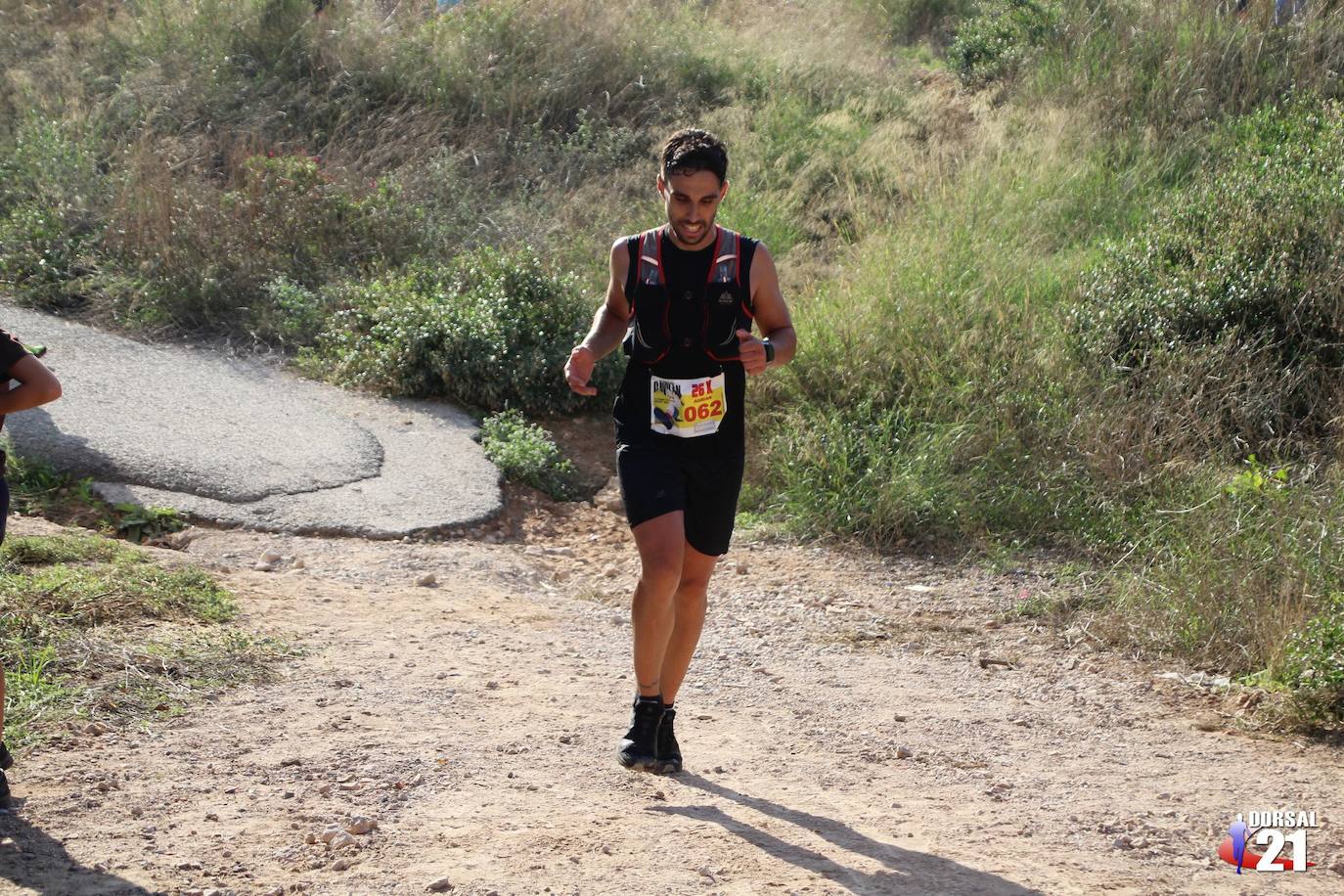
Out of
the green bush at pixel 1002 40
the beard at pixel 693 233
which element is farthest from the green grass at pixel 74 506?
the green bush at pixel 1002 40

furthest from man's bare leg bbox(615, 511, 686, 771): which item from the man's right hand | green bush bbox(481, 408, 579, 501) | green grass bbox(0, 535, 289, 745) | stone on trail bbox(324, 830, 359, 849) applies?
green bush bbox(481, 408, 579, 501)

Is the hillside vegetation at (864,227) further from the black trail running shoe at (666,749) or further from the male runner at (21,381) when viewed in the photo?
the male runner at (21,381)

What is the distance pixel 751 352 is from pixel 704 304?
8.7 inches

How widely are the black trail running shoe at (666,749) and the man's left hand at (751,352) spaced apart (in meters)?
1.12

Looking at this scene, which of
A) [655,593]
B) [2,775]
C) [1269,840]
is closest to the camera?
[2,775]

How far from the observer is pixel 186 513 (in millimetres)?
6941

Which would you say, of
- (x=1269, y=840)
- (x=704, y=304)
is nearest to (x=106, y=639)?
(x=704, y=304)

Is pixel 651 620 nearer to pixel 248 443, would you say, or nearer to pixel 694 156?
pixel 694 156

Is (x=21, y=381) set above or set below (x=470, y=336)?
above

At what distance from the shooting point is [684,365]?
3799mm

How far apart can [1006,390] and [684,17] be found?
857 cm

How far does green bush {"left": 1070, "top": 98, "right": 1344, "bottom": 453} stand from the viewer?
7.75m

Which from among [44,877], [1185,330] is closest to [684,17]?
[1185,330]

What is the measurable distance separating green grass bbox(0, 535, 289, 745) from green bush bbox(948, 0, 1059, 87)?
977 centimetres
